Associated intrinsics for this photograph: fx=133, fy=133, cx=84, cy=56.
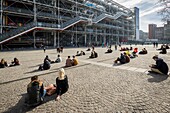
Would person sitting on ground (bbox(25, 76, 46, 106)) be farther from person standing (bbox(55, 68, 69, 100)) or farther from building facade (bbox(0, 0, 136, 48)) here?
building facade (bbox(0, 0, 136, 48))

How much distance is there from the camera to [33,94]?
415 cm

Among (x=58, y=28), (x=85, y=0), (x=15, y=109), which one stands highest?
(x=85, y=0)

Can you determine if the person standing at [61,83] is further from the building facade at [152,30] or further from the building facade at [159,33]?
the building facade at [152,30]

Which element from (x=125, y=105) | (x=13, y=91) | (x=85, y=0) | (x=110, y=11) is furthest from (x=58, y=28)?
(x=110, y=11)

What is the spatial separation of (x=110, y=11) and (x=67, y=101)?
2716 inches

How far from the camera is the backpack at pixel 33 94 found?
13.5ft

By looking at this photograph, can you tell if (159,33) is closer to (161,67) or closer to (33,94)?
(161,67)

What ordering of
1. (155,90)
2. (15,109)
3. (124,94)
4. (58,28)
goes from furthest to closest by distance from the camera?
(58,28)
(155,90)
(124,94)
(15,109)

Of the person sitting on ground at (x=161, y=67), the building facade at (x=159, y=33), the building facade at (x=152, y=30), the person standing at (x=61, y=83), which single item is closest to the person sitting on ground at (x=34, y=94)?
the person standing at (x=61, y=83)

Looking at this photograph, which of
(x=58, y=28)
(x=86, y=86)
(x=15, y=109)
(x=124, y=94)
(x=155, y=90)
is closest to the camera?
(x=15, y=109)

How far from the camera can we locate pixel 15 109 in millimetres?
4059

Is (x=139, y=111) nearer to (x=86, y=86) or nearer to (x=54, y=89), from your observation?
(x=86, y=86)

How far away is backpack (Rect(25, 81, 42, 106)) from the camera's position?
4.12 meters

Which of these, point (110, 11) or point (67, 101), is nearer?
point (67, 101)
